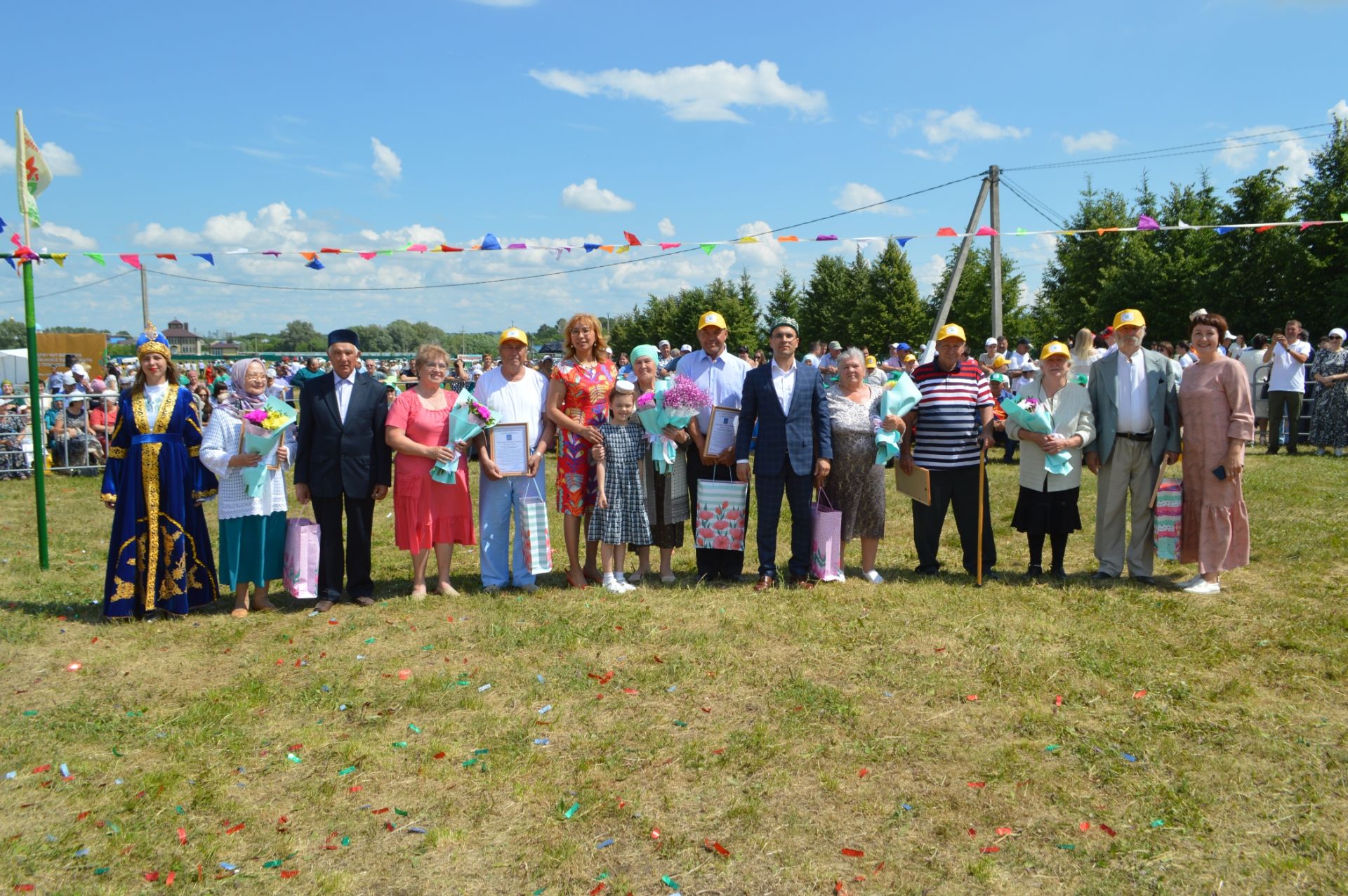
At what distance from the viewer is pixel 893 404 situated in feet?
22.6

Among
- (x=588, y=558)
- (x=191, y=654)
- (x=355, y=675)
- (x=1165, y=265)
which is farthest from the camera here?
(x=1165, y=265)

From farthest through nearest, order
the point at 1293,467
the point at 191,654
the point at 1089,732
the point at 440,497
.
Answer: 1. the point at 1293,467
2. the point at 440,497
3. the point at 191,654
4. the point at 1089,732

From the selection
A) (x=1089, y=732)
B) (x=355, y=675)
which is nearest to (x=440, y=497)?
(x=355, y=675)

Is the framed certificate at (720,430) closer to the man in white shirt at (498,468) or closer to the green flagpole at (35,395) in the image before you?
the man in white shirt at (498,468)

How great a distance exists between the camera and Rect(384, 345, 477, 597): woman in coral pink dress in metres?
6.68

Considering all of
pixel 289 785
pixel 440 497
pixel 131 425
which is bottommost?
pixel 289 785

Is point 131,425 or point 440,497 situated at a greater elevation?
point 131,425

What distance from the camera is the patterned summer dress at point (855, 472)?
702 cm

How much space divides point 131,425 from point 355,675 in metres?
2.70

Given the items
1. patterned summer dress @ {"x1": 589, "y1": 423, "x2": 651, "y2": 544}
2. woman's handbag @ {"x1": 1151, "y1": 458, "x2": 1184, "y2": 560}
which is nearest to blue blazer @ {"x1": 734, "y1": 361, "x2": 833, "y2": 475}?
patterned summer dress @ {"x1": 589, "y1": 423, "x2": 651, "y2": 544}

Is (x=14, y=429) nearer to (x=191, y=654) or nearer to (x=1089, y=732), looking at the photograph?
(x=191, y=654)

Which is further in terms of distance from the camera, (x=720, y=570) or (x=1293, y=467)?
(x=1293, y=467)

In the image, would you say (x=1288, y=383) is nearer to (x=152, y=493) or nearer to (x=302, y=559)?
(x=302, y=559)

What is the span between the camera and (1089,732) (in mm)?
4406
